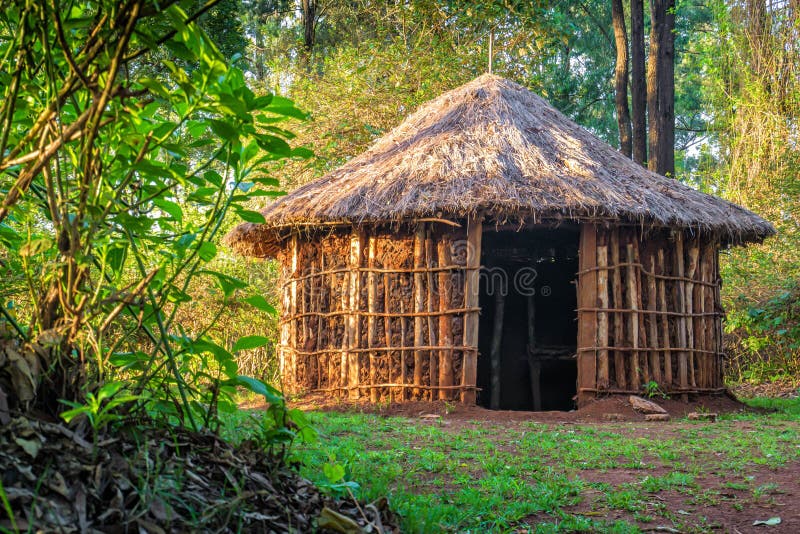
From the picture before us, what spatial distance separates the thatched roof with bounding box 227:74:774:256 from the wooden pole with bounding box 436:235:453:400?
46cm

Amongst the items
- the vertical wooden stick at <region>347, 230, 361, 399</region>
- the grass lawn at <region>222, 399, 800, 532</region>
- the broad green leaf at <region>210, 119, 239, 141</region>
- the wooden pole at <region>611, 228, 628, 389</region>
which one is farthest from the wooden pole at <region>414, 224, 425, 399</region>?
the broad green leaf at <region>210, 119, 239, 141</region>

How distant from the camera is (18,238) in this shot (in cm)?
217

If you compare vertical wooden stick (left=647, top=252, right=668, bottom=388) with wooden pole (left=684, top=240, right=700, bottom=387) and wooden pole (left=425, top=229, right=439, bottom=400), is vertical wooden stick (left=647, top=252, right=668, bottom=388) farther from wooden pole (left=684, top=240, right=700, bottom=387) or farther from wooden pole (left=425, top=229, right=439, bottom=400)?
wooden pole (left=425, top=229, right=439, bottom=400)

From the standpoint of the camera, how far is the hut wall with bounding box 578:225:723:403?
28.0ft

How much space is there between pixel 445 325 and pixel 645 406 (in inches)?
87.7

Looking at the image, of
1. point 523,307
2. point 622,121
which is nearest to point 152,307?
point 523,307

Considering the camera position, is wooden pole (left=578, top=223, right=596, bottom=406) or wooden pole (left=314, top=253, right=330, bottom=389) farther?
wooden pole (left=314, top=253, right=330, bottom=389)

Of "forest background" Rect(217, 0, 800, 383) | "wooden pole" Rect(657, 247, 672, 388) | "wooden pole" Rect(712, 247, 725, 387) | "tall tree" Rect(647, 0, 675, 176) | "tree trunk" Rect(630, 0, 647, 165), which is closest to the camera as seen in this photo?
"wooden pole" Rect(657, 247, 672, 388)

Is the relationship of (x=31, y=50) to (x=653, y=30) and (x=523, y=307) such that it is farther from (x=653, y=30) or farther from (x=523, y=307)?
(x=653, y=30)

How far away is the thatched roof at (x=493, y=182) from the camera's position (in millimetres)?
8219

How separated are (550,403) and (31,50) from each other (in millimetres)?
10534

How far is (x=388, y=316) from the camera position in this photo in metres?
8.74

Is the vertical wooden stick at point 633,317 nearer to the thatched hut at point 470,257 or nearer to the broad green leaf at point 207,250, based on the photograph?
the thatched hut at point 470,257

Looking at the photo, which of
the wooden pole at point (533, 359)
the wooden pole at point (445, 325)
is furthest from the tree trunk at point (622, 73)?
the wooden pole at point (445, 325)
